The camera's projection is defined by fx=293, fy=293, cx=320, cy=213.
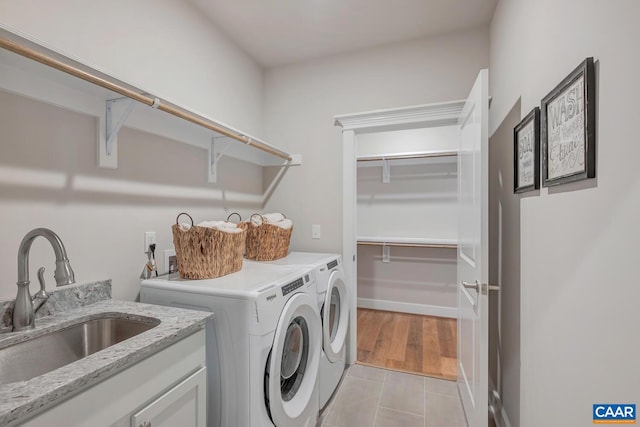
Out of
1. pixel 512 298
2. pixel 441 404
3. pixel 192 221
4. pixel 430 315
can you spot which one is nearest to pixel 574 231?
pixel 512 298

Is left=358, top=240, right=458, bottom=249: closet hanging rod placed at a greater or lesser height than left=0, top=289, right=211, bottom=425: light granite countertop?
greater

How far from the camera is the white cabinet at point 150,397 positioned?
720 mm

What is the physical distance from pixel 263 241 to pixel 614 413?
5.74 ft

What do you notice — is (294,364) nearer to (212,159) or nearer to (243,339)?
(243,339)

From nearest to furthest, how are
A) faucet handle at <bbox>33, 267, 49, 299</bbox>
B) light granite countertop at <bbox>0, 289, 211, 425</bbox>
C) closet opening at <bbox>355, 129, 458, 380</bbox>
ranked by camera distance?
light granite countertop at <bbox>0, 289, 211, 425</bbox> → faucet handle at <bbox>33, 267, 49, 299</bbox> → closet opening at <bbox>355, 129, 458, 380</bbox>

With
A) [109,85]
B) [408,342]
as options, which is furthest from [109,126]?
[408,342]

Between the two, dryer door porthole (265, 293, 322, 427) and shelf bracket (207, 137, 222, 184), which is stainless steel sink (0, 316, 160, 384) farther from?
shelf bracket (207, 137, 222, 184)

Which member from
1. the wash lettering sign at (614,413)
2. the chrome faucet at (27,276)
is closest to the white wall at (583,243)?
the wash lettering sign at (614,413)

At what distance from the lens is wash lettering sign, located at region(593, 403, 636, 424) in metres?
0.66

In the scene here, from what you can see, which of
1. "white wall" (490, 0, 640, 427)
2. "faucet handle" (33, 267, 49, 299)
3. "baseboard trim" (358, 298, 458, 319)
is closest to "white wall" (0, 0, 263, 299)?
"faucet handle" (33, 267, 49, 299)

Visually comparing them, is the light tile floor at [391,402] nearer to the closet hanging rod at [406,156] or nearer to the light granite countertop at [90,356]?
the light granite countertop at [90,356]

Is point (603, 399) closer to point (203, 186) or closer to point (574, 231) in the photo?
point (574, 231)

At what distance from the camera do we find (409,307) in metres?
3.51

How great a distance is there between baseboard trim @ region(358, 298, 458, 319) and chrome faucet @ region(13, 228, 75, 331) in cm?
318
